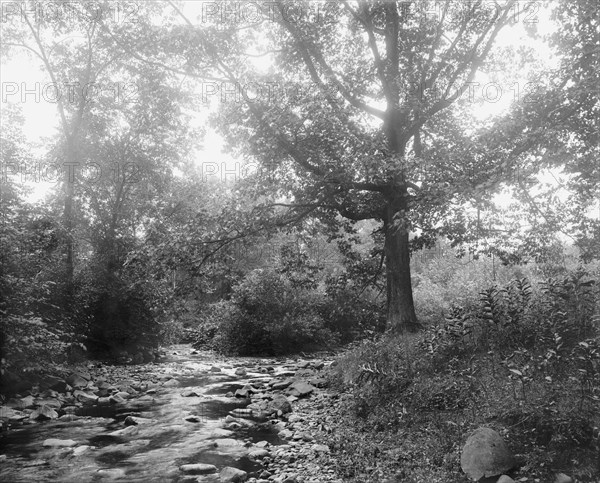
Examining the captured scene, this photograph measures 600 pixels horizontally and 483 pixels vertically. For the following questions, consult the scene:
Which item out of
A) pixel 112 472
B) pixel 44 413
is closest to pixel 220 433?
pixel 112 472

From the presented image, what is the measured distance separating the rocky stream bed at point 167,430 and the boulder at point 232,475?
0.01 m

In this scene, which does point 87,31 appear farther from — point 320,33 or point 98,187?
point 320,33

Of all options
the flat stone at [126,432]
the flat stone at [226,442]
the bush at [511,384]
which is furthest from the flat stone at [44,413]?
the bush at [511,384]

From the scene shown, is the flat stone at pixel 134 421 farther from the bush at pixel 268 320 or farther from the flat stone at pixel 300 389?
the bush at pixel 268 320

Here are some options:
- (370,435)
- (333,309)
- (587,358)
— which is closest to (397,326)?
(370,435)

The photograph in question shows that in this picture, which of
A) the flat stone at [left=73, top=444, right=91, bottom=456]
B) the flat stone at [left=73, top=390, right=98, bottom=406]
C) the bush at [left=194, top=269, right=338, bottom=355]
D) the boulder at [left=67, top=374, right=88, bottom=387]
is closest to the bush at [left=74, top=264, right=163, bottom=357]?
the bush at [left=194, top=269, right=338, bottom=355]

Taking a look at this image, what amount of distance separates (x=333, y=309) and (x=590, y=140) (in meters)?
16.2

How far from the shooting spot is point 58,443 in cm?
727

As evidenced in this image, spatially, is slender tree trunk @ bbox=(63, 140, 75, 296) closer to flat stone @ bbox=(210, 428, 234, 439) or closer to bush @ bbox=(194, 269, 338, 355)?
bush @ bbox=(194, 269, 338, 355)

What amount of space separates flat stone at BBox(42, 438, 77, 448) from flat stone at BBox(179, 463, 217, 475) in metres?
2.27

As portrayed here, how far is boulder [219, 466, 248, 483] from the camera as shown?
5691 millimetres

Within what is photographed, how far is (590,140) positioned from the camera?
30.3 ft

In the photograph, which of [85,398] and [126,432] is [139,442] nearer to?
[126,432]

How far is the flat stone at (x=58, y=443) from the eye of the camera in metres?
7.17
